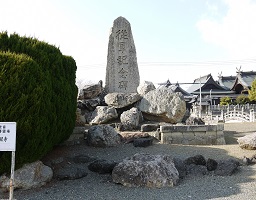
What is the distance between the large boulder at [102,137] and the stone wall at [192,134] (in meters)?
1.47

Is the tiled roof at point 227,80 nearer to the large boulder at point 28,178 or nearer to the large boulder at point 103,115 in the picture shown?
the large boulder at point 103,115

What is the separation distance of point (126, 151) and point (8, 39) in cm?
401

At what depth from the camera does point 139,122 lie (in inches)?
400

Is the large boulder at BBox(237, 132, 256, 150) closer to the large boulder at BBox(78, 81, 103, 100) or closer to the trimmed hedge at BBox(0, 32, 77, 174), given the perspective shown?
the trimmed hedge at BBox(0, 32, 77, 174)

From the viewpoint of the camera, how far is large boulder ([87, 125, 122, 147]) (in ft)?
25.7

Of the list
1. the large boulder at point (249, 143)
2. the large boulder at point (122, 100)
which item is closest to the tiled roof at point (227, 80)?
the large boulder at point (122, 100)

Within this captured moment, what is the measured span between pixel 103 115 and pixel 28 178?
5.07 metres

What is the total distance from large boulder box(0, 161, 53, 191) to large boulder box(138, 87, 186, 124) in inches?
214

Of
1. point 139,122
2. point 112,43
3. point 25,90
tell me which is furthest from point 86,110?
point 25,90

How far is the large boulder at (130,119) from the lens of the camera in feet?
31.1

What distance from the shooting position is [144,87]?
11.0 meters

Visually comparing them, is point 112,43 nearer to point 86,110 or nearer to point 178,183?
point 86,110

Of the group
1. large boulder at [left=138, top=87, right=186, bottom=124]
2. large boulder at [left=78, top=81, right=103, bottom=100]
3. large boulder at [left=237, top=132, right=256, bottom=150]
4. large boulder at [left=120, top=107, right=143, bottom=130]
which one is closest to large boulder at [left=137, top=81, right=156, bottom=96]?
large boulder at [left=138, top=87, right=186, bottom=124]

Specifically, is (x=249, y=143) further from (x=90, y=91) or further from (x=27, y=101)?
(x=90, y=91)
